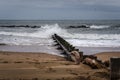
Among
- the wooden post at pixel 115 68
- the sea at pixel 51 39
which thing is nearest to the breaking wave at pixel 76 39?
the sea at pixel 51 39

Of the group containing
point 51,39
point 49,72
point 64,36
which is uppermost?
point 49,72

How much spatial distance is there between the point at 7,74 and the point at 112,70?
10.1ft

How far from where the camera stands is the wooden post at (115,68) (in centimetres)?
674

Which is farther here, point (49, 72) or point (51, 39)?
point (51, 39)

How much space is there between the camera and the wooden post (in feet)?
22.1

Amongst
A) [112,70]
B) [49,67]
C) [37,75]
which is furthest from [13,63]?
[112,70]

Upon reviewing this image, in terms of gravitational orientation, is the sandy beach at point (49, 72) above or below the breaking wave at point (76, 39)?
above

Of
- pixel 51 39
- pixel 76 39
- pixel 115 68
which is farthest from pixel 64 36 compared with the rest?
pixel 115 68

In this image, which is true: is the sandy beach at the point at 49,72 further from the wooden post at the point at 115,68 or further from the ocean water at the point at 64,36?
the ocean water at the point at 64,36

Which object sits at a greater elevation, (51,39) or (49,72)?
(49,72)

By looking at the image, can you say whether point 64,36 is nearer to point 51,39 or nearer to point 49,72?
point 51,39

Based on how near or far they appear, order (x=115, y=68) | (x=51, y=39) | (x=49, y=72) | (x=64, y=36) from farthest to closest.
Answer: (x=64, y=36), (x=51, y=39), (x=49, y=72), (x=115, y=68)

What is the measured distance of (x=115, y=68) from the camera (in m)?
6.83

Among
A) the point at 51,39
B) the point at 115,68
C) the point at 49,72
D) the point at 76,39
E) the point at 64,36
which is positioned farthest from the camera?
the point at 64,36
